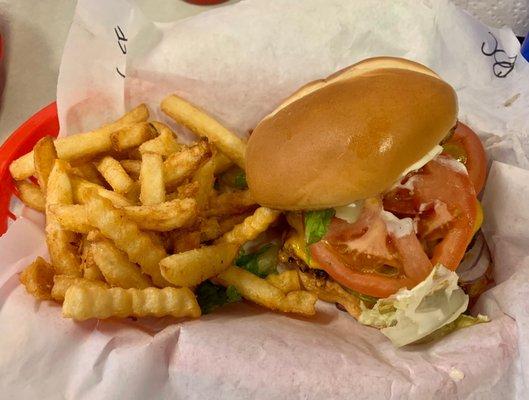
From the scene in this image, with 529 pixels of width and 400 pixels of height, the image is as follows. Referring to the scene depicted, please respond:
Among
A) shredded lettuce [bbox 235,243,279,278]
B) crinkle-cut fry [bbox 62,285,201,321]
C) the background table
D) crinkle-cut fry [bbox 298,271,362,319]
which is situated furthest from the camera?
the background table

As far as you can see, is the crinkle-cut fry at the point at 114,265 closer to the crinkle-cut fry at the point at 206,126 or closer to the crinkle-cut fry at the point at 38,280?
the crinkle-cut fry at the point at 38,280

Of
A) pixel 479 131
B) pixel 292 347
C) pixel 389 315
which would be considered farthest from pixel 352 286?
pixel 479 131

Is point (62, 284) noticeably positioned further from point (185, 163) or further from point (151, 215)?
point (185, 163)

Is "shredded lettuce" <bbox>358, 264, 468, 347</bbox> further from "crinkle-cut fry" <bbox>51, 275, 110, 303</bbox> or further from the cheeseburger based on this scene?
"crinkle-cut fry" <bbox>51, 275, 110, 303</bbox>

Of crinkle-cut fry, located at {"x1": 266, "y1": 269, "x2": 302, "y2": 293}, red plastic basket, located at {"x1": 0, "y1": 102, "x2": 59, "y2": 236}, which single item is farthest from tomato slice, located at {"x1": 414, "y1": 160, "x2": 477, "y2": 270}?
red plastic basket, located at {"x1": 0, "y1": 102, "x2": 59, "y2": 236}

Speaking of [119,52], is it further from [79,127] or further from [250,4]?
[250,4]

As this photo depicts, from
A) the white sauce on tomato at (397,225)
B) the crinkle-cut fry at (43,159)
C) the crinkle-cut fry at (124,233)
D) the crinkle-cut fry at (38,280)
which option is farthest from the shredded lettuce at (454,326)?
the crinkle-cut fry at (43,159)
